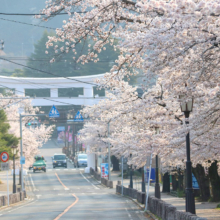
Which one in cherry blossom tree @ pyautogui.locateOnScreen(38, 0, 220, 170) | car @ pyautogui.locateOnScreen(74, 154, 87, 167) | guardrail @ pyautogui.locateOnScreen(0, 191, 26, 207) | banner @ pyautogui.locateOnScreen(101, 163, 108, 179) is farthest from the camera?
car @ pyautogui.locateOnScreen(74, 154, 87, 167)

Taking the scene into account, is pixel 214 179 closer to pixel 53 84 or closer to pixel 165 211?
pixel 165 211

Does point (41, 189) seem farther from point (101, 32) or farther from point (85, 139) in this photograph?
point (101, 32)

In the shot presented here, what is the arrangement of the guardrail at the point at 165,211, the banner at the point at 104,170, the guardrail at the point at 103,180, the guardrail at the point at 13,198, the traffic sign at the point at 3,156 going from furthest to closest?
the banner at the point at 104,170 → the guardrail at the point at 103,180 → the guardrail at the point at 13,198 → the traffic sign at the point at 3,156 → the guardrail at the point at 165,211

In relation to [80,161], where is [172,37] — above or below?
above

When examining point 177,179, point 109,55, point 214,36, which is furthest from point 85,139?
point 214,36

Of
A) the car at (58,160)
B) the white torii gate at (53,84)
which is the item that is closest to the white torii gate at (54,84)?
the white torii gate at (53,84)

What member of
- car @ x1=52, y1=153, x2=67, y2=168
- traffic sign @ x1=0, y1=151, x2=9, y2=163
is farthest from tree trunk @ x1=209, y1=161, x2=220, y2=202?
car @ x1=52, y1=153, x2=67, y2=168

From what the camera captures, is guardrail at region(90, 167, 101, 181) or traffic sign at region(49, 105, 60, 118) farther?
guardrail at region(90, 167, 101, 181)

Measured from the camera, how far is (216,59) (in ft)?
29.3

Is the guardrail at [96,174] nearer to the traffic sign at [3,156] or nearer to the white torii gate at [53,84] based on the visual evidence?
the white torii gate at [53,84]

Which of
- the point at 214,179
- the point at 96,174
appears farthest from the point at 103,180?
the point at 214,179

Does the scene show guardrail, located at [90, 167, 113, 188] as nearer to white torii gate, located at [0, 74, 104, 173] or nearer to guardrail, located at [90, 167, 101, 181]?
guardrail, located at [90, 167, 101, 181]

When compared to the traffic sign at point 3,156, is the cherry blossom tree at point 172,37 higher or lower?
higher

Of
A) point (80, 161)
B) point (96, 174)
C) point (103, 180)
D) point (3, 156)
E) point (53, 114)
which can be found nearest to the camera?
point (3, 156)
